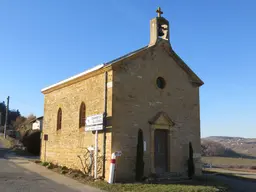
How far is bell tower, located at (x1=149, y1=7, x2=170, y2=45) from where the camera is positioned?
16656 millimetres

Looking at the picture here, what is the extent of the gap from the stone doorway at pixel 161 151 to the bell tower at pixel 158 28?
4.84 meters

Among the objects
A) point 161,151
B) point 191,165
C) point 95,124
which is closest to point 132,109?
point 95,124

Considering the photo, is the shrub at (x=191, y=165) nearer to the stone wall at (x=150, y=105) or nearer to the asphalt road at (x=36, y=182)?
the stone wall at (x=150, y=105)

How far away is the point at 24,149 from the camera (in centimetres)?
3064

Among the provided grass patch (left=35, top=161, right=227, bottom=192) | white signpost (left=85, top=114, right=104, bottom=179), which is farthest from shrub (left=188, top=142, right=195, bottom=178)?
white signpost (left=85, top=114, right=104, bottom=179)

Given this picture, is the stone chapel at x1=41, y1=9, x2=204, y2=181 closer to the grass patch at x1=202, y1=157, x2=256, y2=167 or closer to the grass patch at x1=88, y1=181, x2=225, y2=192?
the grass patch at x1=88, y1=181, x2=225, y2=192

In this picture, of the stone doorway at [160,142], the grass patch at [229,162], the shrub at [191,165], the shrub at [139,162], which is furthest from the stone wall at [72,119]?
the grass patch at [229,162]

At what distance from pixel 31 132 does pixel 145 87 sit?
1692cm

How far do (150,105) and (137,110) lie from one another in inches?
35.8

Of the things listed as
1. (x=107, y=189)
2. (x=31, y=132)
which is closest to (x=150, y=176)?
(x=107, y=189)

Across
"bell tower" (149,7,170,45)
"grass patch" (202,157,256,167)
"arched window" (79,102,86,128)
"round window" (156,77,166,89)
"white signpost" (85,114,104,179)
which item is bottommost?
"grass patch" (202,157,256,167)

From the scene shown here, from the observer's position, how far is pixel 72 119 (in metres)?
17.4

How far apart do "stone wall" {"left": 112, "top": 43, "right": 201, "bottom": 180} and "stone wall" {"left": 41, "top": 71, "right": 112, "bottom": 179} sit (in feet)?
1.92

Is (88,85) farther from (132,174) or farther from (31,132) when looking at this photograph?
(31,132)
